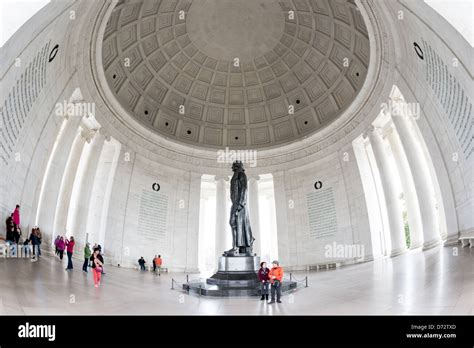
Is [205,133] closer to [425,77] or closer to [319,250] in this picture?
[319,250]

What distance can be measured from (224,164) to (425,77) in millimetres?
22218

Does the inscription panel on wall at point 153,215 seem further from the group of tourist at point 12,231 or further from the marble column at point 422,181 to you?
the marble column at point 422,181

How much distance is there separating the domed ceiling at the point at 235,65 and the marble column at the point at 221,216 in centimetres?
515

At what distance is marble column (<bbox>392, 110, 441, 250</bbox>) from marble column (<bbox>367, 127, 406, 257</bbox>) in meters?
2.78

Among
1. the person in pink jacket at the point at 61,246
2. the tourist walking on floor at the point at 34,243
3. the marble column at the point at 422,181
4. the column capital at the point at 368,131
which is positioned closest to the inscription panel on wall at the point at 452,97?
the marble column at the point at 422,181

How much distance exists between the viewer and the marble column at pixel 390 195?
2731 cm

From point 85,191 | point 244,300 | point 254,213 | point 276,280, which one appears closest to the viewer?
point 276,280

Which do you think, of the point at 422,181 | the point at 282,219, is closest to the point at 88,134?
the point at 282,219

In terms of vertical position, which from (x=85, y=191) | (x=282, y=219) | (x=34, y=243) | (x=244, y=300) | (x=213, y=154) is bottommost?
(x=244, y=300)

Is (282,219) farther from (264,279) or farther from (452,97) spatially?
(264,279)

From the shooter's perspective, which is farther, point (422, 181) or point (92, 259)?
point (422, 181)

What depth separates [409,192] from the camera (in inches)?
1139

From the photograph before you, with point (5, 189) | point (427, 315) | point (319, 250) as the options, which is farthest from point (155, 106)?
point (427, 315)

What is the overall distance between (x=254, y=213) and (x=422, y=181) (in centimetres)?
1657
